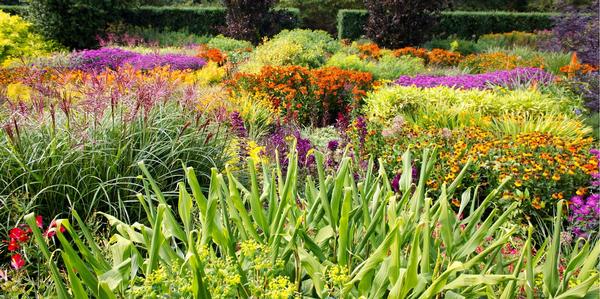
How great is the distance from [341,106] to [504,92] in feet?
7.37

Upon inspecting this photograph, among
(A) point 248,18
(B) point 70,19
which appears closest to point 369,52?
(A) point 248,18

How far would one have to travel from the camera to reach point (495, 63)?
11.4m

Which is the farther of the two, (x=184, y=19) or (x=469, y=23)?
(x=469, y=23)

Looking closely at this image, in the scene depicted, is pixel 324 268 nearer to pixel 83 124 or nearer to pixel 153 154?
pixel 153 154

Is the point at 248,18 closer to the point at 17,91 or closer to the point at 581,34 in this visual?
the point at 581,34

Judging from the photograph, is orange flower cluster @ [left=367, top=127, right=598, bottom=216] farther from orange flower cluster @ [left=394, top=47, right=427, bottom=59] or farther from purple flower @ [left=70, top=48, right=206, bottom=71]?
orange flower cluster @ [left=394, top=47, right=427, bottom=59]

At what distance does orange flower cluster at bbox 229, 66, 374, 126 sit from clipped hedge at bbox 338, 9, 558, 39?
1125cm

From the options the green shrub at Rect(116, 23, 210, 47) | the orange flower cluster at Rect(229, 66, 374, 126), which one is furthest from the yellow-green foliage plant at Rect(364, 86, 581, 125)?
the green shrub at Rect(116, 23, 210, 47)

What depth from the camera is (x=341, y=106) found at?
753cm

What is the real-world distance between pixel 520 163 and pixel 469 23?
17.1 meters

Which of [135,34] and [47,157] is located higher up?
[47,157]

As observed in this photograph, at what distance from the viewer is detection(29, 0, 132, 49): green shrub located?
14.9 metres

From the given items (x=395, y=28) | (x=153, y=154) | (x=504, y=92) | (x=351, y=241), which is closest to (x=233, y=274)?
(x=351, y=241)

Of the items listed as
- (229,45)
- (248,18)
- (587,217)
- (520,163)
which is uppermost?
(520,163)
